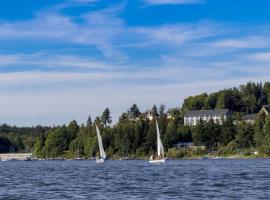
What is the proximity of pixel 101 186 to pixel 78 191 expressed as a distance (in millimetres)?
7553

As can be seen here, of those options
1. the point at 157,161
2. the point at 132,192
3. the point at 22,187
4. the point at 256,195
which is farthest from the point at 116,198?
the point at 157,161

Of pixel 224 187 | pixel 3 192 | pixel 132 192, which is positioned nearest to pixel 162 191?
pixel 132 192

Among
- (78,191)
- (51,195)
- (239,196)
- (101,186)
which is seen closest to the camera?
(239,196)

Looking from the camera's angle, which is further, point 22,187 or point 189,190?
point 22,187

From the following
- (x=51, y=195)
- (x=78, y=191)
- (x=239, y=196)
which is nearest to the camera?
(x=239, y=196)

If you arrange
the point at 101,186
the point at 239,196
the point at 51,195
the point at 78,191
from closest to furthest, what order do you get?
the point at 239,196, the point at 51,195, the point at 78,191, the point at 101,186

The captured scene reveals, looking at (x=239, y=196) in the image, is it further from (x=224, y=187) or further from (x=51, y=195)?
(x=51, y=195)

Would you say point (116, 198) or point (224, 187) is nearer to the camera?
point (116, 198)

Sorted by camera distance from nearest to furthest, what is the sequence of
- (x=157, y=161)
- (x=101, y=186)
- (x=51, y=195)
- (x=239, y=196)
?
1. (x=239, y=196)
2. (x=51, y=195)
3. (x=101, y=186)
4. (x=157, y=161)

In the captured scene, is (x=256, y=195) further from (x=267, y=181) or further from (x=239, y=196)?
(x=267, y=181)

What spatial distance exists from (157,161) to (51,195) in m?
117

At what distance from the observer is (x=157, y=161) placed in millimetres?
180250

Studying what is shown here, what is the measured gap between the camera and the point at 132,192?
66375 millimetres

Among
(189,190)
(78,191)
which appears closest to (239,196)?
(189,190)
